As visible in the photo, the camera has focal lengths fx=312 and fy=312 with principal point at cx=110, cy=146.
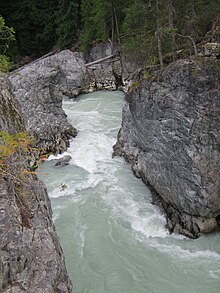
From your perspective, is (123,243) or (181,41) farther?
(181,41)

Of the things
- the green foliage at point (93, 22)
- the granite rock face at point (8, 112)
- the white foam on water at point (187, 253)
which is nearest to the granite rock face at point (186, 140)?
the white foam on water at point (187, 253)

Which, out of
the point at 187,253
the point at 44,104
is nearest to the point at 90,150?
the point at 44,104

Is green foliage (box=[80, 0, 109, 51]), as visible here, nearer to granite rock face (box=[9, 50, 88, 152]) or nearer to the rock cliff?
granite rock face (box=[9, 50, 88, 152])

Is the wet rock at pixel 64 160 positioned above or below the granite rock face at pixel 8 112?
below

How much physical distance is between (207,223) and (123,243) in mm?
2493

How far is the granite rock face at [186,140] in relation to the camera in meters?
8.46

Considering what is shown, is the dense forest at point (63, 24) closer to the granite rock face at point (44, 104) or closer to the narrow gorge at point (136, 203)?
the granite rock face at point (44, 104)

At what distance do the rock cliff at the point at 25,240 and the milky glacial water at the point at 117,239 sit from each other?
223cm

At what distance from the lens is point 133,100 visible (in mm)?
11047

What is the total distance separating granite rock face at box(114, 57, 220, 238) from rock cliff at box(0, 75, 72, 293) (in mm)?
4786

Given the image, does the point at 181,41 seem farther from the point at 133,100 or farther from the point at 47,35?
the point at 47,35

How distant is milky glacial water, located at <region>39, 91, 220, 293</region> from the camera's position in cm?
774

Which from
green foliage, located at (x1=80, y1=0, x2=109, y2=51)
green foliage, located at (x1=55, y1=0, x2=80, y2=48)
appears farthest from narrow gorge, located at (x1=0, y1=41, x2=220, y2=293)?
green foliage, located at (x1=55, y1=0, x2=80, y2=48)

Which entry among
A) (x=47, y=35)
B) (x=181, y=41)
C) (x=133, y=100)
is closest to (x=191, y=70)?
(x=133, y=100)
